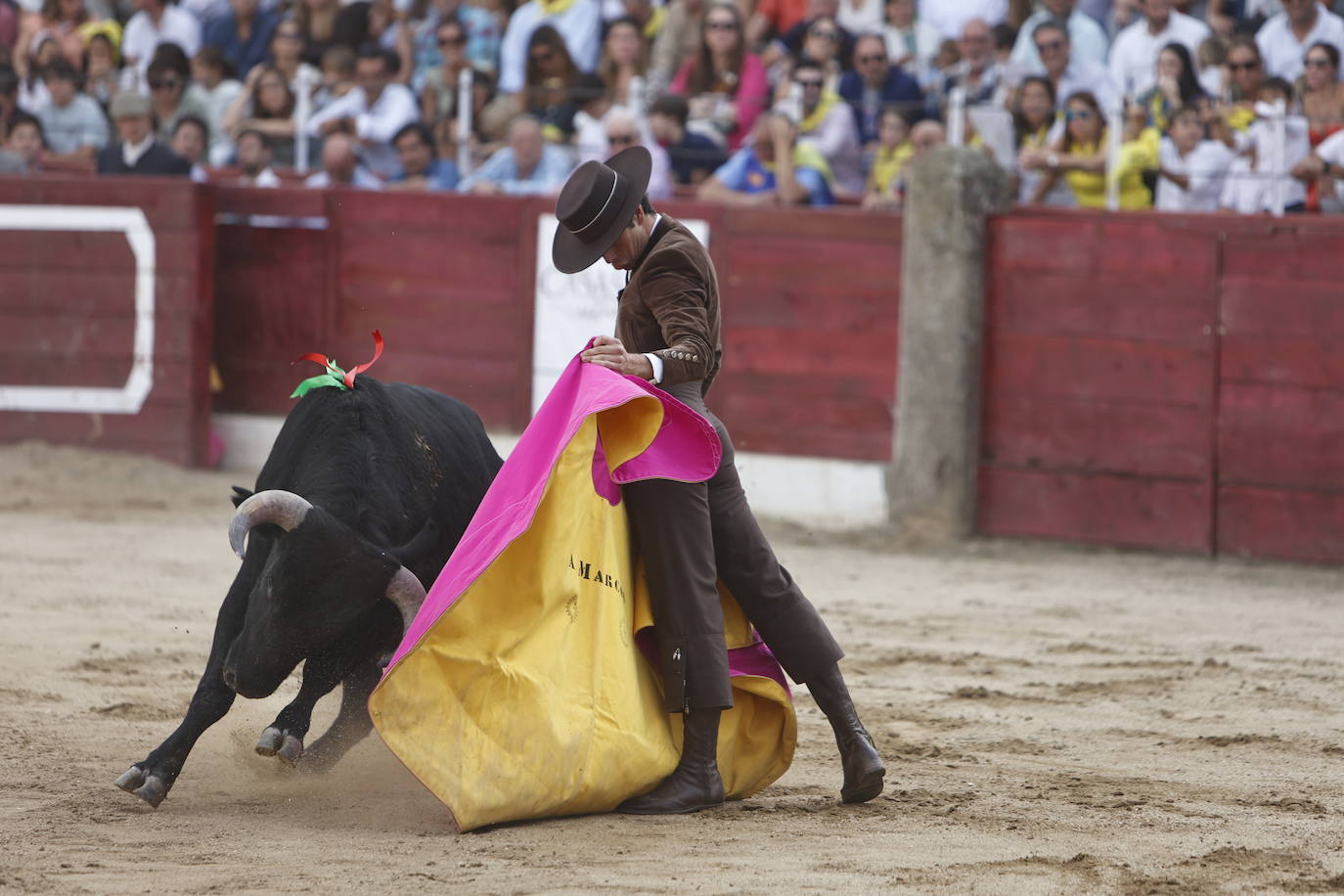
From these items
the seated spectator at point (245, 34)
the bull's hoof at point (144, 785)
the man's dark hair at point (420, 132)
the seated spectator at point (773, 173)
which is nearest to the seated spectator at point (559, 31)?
the man's dark hair at point (420, 132)

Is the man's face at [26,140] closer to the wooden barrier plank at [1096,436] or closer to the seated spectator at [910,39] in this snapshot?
the seated spectator at [910,39]

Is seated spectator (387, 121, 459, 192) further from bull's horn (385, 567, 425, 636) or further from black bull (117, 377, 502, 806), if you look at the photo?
bull's horn (385, 567, 425, 636)

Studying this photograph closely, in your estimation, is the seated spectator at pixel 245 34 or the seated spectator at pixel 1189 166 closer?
the seated spectator at pixel 1189 166

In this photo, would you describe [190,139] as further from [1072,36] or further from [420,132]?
[1072,36]

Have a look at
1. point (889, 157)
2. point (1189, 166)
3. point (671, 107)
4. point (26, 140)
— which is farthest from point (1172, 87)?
point (26, 140)

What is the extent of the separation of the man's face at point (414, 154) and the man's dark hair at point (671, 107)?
119 cm

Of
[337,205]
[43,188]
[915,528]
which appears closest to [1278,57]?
[915,528]

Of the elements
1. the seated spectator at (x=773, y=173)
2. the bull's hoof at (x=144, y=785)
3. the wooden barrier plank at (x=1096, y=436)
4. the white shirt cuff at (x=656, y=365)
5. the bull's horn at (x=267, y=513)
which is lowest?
the bull's hoof at (x=144, y=785)

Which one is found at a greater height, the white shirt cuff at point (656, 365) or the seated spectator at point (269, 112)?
the seated spectator at point (269, 112)

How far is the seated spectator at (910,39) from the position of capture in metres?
8.30

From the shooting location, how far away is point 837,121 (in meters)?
7.82

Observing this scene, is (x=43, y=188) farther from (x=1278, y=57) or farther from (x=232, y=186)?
(x=1278, y=57)

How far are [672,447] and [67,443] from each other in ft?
18.8

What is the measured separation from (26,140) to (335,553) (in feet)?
21.8
